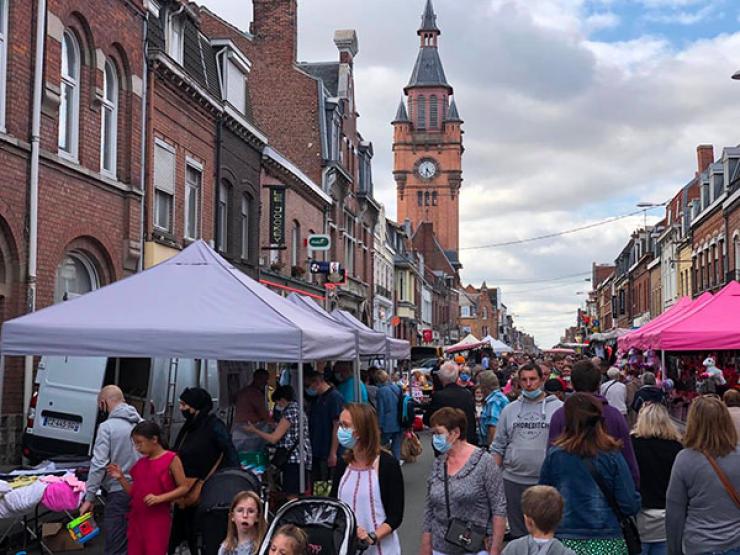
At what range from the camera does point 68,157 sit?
1541 cm

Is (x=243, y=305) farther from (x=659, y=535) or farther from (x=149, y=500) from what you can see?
(x=659, y=535)

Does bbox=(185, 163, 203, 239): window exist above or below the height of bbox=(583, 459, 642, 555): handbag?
above

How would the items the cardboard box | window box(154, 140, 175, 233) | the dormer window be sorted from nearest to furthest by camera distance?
the cardboard box, window box(154, 140, 175, 233), the dormer window

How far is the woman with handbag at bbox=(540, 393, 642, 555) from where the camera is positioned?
5.54 metres

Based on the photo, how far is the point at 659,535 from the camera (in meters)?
6.73

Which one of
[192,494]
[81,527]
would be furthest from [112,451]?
[81,527]

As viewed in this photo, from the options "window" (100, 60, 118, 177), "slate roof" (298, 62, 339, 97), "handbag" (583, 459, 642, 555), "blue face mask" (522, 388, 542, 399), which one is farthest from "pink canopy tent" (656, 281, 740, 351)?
"slate roof" (298, 62, 339, 97)

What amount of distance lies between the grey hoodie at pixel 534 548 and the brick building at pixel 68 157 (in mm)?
9182

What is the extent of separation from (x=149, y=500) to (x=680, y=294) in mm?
46100

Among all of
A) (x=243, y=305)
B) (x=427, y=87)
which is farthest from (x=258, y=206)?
(x=427, y=87)

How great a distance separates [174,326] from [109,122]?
9553mm

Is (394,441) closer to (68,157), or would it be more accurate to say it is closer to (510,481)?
(68,157)

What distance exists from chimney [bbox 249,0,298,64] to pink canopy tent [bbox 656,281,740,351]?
23.2 meters

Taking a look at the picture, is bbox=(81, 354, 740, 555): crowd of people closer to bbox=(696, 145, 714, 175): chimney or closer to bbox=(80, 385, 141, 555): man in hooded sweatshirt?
bbox=(80, 385, 141, 555): man in hooded sweatshirt
